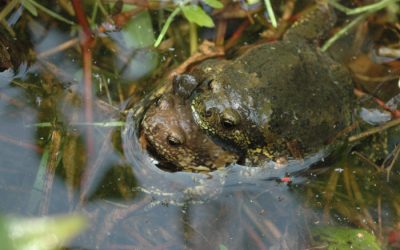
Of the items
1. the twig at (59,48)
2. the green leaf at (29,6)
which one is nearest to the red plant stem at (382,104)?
the twig at (59,48)

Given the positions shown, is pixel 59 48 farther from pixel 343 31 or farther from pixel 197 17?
pixel 343 31

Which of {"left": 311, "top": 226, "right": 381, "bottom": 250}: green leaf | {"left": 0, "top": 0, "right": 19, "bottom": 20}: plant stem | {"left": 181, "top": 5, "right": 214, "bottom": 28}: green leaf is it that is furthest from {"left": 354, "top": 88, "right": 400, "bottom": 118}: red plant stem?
{"left": 0, "top": 0, "right": 19, "bottom": 20}: plant stem

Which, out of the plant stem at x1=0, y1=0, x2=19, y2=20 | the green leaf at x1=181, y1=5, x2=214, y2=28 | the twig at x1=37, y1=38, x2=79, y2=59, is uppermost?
the green leaf at x1=181, y1=5, x2=214, y2=28

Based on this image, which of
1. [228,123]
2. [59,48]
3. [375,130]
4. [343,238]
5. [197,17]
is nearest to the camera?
[343,238]

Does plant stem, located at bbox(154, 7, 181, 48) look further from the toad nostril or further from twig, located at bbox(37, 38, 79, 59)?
the toad nostril

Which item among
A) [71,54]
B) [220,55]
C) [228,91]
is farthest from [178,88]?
[71,54]

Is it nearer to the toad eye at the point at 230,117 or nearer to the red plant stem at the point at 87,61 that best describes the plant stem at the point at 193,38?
the red plant stem at the point at 87,61

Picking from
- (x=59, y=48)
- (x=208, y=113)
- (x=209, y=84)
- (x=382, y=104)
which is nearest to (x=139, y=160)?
(x=208, y=113)
